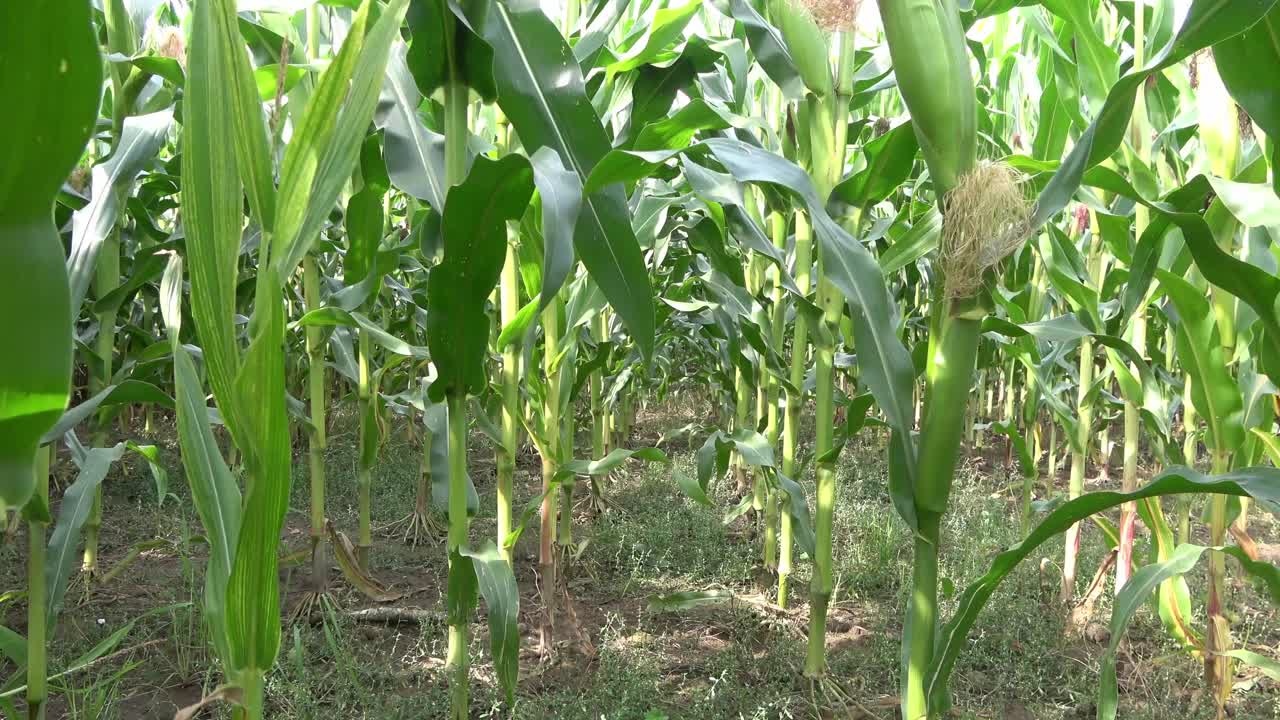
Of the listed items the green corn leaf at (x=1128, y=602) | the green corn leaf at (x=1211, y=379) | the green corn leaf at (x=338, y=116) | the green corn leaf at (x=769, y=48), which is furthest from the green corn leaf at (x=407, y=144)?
the green corn leaf at (x=1211, y=379)

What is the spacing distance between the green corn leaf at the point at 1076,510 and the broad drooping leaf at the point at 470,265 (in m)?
0.91

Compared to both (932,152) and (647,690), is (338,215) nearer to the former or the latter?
(647,690)

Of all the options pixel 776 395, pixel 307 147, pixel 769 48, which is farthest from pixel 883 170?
pixel 307 147

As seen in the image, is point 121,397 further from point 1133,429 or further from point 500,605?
point 1133,429

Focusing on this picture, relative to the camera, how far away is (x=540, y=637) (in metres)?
2.55

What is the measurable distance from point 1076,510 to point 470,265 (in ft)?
3.41

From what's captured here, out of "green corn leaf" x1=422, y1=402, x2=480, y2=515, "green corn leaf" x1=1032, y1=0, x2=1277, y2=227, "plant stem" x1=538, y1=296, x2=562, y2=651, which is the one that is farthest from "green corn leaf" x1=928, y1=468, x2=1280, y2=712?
"plant stem" x1=538, y1=296, x2=562, y2=651

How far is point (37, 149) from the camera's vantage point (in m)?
0.45

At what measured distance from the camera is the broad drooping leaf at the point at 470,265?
131cm

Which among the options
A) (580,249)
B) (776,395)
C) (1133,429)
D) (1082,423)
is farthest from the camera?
(776,395)

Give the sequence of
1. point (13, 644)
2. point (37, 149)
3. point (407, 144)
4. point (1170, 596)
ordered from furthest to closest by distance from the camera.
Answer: point (1170, 596) < point (407, 144) < point (13, 644) < point (37, 149)

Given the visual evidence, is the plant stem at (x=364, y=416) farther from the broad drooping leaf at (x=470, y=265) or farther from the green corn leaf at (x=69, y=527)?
the broad drooping leaf at (x=470, y=265)

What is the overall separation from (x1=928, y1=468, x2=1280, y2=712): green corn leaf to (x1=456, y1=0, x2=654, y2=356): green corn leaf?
2.07ft

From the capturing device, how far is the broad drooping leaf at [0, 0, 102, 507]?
0.44 meters
